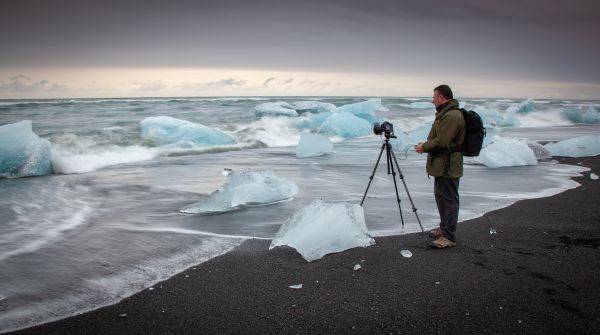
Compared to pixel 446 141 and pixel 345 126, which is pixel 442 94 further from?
pixel 345 126

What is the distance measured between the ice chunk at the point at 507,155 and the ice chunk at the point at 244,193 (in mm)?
5905

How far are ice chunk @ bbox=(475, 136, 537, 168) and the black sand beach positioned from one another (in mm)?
5995

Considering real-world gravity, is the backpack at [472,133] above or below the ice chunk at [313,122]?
above

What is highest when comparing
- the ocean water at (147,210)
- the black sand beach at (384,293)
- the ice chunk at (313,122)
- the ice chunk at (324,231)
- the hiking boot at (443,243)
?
the ice chunk at (313,122)

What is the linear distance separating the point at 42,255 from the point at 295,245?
108 inches

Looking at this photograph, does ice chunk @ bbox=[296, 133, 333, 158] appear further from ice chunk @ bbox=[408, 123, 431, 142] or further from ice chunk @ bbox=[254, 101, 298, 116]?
ice chunk @ bbox=[254, 101, 298, 116]

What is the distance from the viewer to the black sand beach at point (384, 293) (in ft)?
9.52

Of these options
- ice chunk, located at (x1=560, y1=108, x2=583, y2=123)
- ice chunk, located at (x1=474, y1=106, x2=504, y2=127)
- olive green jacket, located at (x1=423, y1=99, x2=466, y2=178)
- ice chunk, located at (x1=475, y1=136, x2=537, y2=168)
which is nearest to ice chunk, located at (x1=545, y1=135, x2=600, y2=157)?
ice chunk, located at (x1=475, y1=136, x2=537, y2=168)

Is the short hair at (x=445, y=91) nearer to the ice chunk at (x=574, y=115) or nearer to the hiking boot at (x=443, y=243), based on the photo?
the hiking boot at (x=443, y=243)

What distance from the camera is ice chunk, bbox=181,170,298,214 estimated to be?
6336 mm

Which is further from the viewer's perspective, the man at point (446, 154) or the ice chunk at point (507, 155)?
the ice chunk at point (507, 155)

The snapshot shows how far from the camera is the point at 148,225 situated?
18.6 ft

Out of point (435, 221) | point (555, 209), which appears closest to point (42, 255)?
point (435, 221)

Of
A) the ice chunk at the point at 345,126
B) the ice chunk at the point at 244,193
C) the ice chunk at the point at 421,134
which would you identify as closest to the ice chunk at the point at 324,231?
the ice chunk at the point at 244,193
